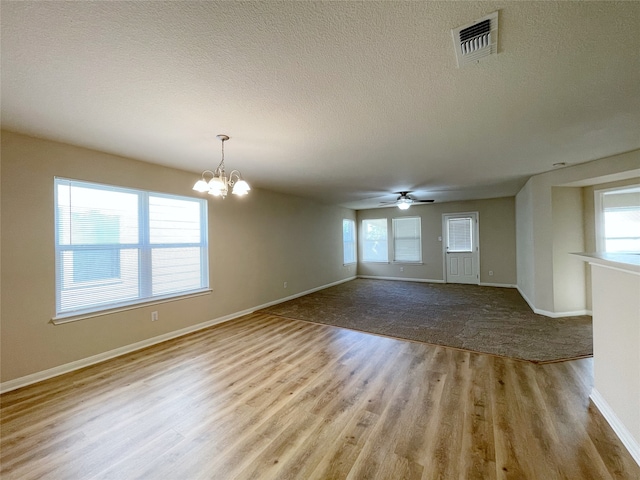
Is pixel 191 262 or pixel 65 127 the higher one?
pixel 65 127

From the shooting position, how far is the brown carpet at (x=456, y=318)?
320 centimetres

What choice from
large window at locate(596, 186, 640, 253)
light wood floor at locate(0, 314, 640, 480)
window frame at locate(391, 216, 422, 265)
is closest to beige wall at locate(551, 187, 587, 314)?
large window at locate(596, 186, 640, 253)

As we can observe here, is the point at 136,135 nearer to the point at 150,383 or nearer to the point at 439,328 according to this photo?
the point at 150,383

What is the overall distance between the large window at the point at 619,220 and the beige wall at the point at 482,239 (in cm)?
278

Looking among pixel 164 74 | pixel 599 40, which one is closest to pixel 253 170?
pixel 164 74

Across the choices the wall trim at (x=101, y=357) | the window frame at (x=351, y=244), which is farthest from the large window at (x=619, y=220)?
the wall trim at (x=101, y=357)

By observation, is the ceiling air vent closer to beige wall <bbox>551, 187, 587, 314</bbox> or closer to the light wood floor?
the light wood floor

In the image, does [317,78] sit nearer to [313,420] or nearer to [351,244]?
[313,420]

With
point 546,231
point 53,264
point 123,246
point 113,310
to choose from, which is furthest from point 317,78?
point 546,231

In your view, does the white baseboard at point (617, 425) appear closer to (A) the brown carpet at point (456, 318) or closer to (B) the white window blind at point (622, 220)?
(A) the brown carpet at point (456, 318)

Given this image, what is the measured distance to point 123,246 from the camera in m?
3.27

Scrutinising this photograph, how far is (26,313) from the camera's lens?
254 cm

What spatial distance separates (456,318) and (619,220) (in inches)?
114

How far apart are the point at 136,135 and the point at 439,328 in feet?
15.0
